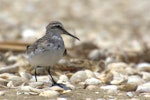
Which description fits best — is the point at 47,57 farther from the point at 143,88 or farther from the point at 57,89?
the point at 143,88

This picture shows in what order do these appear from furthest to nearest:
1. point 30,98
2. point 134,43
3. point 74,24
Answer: point 74,24
point 134,43
point 30,98

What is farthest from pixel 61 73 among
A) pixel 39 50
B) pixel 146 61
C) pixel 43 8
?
pixel 43 8

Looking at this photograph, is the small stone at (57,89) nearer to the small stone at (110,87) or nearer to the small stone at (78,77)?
the small stone at (110,87)

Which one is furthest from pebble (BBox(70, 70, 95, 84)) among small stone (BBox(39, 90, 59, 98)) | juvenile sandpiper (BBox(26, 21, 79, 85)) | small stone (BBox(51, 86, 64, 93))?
small stone (BBox(39, 90, 59, 98))

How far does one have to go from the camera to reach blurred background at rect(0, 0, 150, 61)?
1584 cm

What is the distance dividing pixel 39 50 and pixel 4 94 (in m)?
0.87

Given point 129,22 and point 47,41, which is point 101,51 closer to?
point 47,41

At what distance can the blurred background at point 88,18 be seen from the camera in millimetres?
15837

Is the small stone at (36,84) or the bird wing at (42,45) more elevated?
the bird wing at (42,45)

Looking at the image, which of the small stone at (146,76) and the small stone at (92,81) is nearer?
the small stone at (92,81)

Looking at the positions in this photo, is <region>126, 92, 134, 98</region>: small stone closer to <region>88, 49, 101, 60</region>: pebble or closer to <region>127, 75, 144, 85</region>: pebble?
<region>127, 75, 144, 85</region>: pebble

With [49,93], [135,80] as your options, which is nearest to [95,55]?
[135,80]

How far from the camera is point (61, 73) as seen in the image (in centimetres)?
876

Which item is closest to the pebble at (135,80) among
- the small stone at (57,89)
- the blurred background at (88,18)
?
the small stone at (57,89)
